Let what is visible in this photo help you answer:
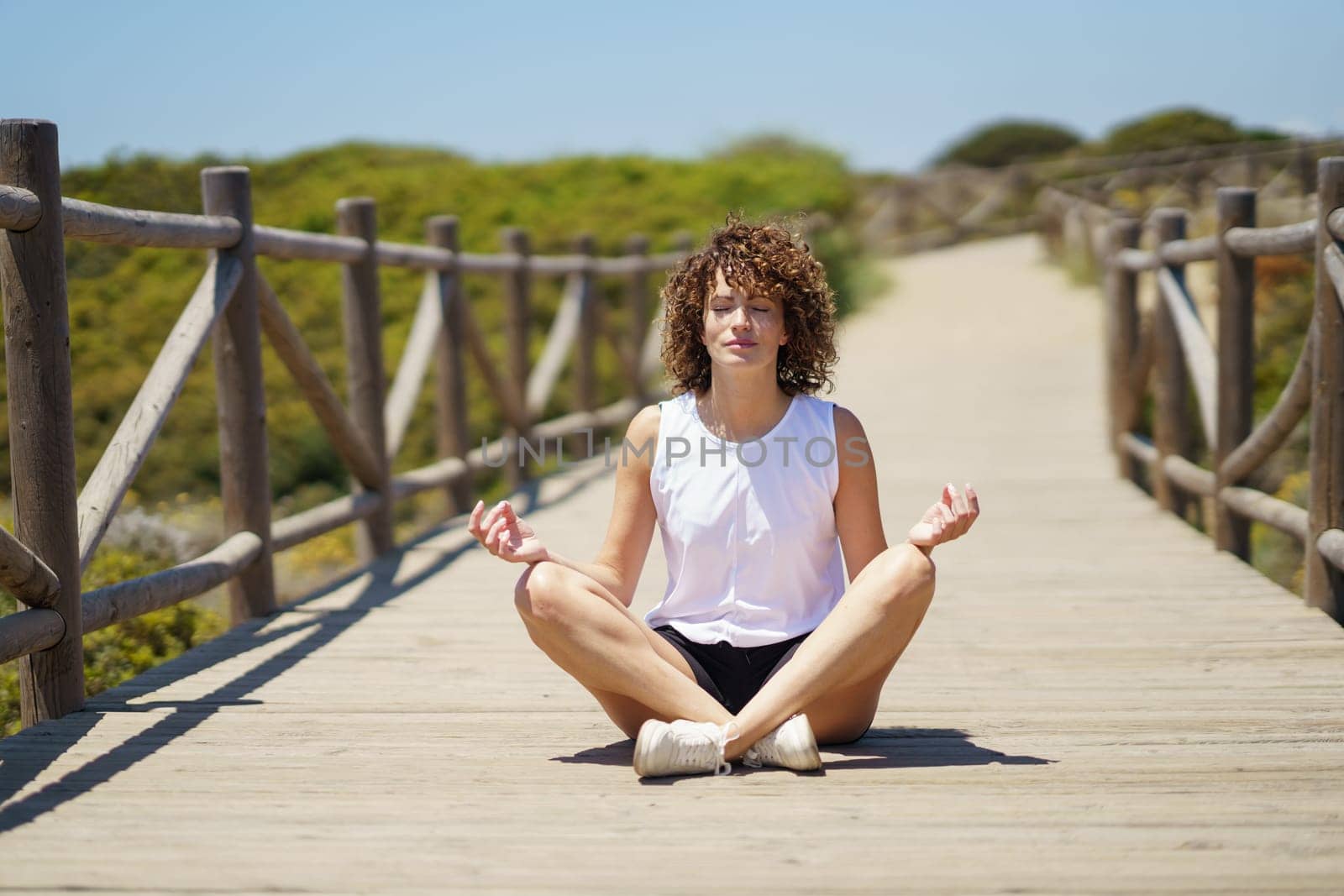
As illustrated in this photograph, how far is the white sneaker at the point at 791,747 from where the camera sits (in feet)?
9.57

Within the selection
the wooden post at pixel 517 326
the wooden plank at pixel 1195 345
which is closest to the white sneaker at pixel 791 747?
the wooden plank at pixel 1195 345

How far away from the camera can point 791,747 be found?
292 centimetres

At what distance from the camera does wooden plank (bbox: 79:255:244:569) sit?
3.72 m

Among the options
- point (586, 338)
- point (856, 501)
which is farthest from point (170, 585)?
point (586, 338)

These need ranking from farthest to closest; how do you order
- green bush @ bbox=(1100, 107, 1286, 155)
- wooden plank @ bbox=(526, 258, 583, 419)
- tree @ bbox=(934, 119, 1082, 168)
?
tree @ bbox=(934, 119, 1082, 168), green bush @ bbox=(1100, 107, 1286, 155), wooden plank @ bbox=(526, 258, 583, 419)

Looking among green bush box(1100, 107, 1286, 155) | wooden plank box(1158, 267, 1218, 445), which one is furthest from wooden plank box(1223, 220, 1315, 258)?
green bush box(1100, 107, 1286, 155)

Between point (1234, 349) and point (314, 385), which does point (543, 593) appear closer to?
point (314, 385)

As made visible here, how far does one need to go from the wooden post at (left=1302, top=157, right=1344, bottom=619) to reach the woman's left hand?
2.03m

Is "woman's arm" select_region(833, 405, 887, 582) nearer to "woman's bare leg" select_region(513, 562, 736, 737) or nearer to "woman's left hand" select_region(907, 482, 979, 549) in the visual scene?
"woman's left hand" select_region(907, 482, 979, 549)

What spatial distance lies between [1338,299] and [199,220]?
10.9 ft

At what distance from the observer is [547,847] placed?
2.54 meters

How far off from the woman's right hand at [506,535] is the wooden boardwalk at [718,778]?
0.45 m

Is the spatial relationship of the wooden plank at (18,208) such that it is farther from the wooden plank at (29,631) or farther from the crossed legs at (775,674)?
the crossed legs at (775,674)

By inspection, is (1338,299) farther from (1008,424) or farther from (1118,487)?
(1008,424)
